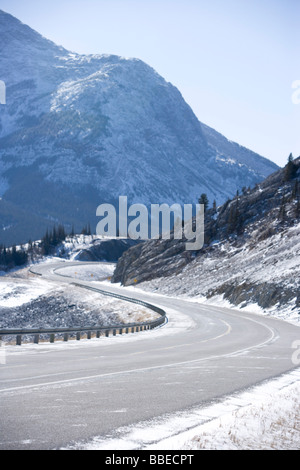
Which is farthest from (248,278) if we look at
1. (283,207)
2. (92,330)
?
(92,330)

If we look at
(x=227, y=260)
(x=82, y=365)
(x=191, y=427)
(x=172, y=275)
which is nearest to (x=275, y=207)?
(x=227, y=260)

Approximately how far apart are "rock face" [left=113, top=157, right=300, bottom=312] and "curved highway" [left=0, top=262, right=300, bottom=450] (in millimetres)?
27816

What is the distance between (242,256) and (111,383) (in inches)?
2300

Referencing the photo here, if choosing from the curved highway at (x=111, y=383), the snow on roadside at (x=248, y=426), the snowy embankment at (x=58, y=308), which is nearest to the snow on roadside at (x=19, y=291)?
the snowy embankment at (x=58, y=308)

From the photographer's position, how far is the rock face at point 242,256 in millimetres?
49625

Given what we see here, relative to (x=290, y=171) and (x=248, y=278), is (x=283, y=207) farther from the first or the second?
(x=248, y=278)

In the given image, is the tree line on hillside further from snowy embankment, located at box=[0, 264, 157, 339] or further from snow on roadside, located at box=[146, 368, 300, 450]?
snow on roadside, located at box=[146, 368, 300, 450]

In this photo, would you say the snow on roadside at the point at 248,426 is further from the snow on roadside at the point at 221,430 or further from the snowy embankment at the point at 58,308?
the snowy embankment at the point at 58,308

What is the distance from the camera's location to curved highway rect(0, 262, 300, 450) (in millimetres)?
6461

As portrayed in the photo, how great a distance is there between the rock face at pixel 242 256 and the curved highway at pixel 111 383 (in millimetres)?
27816

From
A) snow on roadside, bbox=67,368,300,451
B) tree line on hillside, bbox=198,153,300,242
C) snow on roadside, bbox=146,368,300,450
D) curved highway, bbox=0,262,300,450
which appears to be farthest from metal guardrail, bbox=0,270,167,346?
tree line on hillside, bbox=198,153,300,242

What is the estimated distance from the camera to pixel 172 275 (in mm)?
77562

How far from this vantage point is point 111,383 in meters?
10.1
